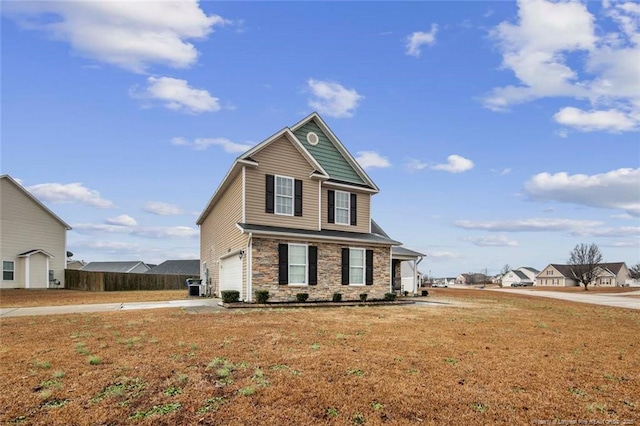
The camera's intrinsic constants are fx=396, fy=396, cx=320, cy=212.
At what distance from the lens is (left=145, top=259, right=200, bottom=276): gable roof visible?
57606 mm

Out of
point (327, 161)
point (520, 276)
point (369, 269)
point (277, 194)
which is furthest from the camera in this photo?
point (520, 276)

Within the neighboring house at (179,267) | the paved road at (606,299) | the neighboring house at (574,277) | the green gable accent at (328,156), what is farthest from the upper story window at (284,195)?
the neighboring house at (574,277)

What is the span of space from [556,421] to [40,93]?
1871 cm

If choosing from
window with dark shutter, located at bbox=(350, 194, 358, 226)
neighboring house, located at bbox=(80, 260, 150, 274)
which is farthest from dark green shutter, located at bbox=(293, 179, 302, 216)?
neighboring house, located at bbox=(80, 260, 150, 274)

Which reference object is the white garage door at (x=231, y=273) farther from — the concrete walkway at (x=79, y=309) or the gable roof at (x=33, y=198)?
the gable roof at (x=33, y=198)

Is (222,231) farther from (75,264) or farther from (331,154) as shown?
(75,264)

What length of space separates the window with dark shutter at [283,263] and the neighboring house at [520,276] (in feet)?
359

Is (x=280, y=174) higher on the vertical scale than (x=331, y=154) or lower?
lower

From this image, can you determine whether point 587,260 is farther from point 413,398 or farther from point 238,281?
point 413,398

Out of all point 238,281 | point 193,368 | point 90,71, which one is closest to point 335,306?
point 238,281

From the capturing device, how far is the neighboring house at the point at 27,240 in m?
30.6

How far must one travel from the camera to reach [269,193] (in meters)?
18.7

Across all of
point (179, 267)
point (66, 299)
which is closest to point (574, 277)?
point (179, 267)

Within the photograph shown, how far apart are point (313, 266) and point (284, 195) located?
3699mm
